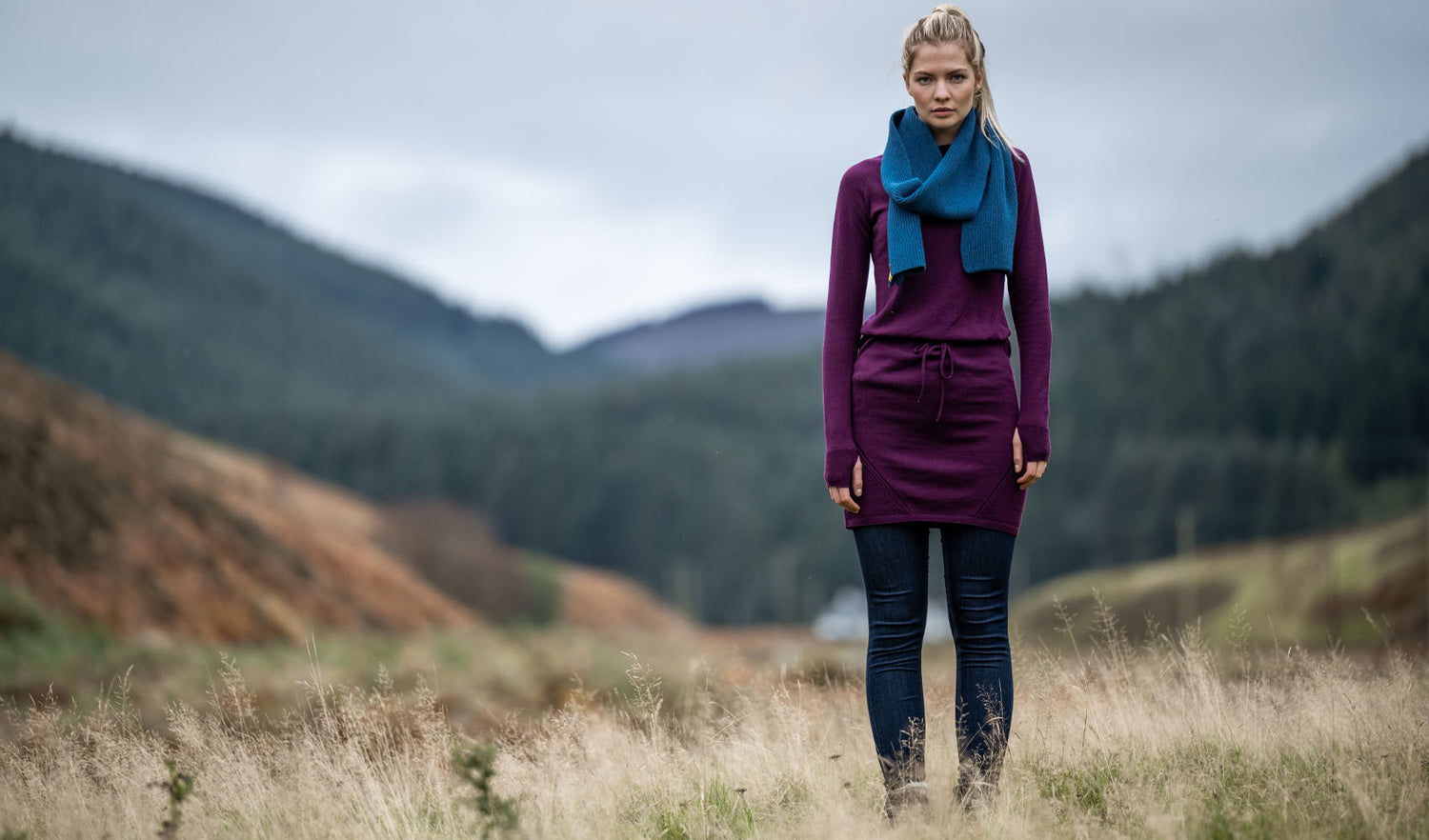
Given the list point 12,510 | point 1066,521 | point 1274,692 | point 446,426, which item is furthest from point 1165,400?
point 1274,692

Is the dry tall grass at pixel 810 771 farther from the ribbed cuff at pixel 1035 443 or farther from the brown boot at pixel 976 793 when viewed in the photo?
the ribbed cuff at pixel 1035 443

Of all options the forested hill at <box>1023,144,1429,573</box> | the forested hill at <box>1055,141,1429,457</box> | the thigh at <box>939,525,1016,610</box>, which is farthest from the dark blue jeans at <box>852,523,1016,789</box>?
the forested hill at <box>1055,141,1429,457</box>

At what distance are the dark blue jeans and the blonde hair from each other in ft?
3.55

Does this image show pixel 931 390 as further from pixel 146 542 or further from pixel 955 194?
pixel 146 542

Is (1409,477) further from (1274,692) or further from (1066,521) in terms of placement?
(1274,692)

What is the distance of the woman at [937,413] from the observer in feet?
10.2

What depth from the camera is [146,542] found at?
21.5m

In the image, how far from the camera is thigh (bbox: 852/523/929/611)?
314 centimetres

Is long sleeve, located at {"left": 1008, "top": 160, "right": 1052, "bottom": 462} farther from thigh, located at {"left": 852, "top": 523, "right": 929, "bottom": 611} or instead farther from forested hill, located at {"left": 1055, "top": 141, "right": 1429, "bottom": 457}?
forested hill, located at {"left": 1055, "top": 141, "right": 1429, "bottom": 457}

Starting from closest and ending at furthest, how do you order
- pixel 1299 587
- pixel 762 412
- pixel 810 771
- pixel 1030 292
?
pixel 1030 292 < pixel 810 771 < pixel 1299 587 < pixel 762 412

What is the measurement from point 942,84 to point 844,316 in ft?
2.12

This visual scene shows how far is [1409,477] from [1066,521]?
17001 millimetres

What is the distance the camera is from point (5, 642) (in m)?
14.6

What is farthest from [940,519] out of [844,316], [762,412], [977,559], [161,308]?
[161,308]
